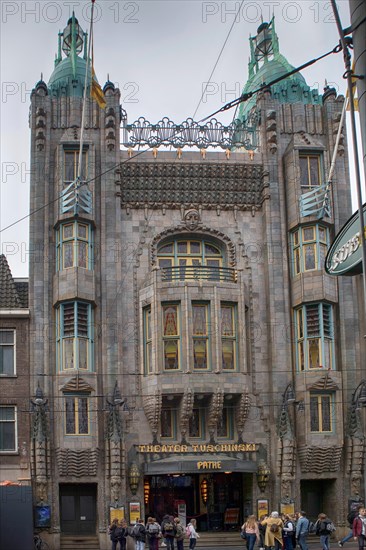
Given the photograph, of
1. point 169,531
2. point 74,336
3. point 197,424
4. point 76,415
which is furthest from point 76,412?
point 169,531

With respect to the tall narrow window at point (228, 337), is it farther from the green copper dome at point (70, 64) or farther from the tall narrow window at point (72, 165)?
the green copper dome at point (70, 64)

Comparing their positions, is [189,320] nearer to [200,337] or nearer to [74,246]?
[200,337]

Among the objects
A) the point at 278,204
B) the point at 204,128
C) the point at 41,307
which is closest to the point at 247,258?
the point at 278,204

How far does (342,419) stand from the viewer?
4534cm

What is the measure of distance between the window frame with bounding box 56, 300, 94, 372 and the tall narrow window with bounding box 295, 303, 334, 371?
9.84 meters

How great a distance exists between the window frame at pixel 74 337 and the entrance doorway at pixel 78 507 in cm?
557

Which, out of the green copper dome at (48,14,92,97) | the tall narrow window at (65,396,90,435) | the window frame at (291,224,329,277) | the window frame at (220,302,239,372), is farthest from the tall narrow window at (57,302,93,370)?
the green copper dome at (48,14,92,97)

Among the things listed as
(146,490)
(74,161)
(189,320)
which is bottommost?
(146,490)

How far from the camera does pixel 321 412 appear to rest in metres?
45.4

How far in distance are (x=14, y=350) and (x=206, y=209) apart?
1175 cm

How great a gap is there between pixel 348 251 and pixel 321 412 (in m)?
29.3

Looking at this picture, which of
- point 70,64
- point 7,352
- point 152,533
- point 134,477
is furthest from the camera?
point 70,64

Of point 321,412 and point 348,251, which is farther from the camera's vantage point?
point 321,412

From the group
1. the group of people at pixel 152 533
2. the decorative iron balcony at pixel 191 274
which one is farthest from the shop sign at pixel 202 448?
the decorative iron balcony at pixel 191 274
